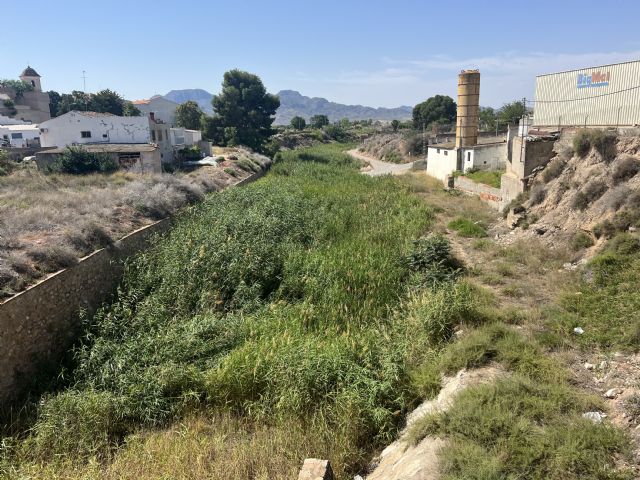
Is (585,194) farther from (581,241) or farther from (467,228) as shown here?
(467,228)

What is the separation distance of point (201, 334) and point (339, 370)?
3.32 metres

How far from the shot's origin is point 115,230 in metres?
13.9

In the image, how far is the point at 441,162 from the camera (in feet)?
106

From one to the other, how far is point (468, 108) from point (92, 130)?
26.8m

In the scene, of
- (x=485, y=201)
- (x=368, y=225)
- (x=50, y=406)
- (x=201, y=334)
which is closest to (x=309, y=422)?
(x=201, y=334)

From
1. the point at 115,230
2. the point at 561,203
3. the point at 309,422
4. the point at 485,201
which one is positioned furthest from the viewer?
the point at 485,201

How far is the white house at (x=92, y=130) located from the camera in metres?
31.5

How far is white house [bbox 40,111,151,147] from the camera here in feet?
103

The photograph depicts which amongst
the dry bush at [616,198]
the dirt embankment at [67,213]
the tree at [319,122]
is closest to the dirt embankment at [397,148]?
the dirt embankment at [67,213]

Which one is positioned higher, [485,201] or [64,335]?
[485,201]

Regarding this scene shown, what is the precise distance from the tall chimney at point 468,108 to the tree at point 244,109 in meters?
24.5

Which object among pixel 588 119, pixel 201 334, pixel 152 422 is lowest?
pixel 152 422

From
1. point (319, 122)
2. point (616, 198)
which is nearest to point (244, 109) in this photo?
point (616, 198)

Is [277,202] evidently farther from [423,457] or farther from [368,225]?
[423,457]
